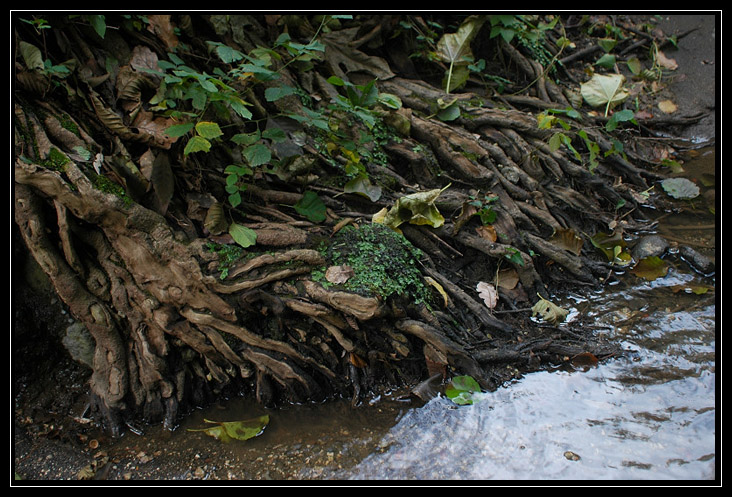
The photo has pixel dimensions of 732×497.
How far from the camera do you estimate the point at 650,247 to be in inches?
177

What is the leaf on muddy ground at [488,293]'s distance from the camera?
151 inches

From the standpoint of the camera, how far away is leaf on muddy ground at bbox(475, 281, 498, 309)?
383 cm

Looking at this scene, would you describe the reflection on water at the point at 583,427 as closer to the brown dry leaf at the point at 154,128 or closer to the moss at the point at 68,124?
the brown dry leaf at the point at 154,128

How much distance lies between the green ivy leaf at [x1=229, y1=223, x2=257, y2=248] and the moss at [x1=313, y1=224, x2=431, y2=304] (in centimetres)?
46

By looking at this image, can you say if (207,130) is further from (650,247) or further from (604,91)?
(604,91)

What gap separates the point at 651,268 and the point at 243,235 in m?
3.52

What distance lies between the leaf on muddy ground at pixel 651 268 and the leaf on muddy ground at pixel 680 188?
138 cm

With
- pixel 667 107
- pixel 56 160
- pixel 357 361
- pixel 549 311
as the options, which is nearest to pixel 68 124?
pixel 56 160

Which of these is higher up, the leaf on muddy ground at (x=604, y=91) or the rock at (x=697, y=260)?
the leaf on muddy ground at (x=604, y=91)

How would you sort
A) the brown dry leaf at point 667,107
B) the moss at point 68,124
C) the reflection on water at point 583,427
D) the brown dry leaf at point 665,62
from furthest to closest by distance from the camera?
1. the brown dry leaf at point 665,62
2. the brown dry leaf at point 667,107
3. the moss at point 68,124
4. the reflection on water at point 583,427

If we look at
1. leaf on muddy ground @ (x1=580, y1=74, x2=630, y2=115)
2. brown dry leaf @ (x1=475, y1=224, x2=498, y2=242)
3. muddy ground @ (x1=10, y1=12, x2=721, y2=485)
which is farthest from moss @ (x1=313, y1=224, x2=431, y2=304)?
leaf on muddy ground @ (x1=580, y1=74, x2=630, y2=115)

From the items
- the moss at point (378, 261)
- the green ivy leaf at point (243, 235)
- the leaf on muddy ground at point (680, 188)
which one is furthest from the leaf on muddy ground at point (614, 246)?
the green ivy leaf at point (243, 235)

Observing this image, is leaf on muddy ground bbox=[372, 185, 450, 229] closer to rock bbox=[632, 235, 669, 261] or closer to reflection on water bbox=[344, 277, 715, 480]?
reflection on water bbox=[344, 277, 715, 480]

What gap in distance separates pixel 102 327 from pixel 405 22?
14.2 ft
